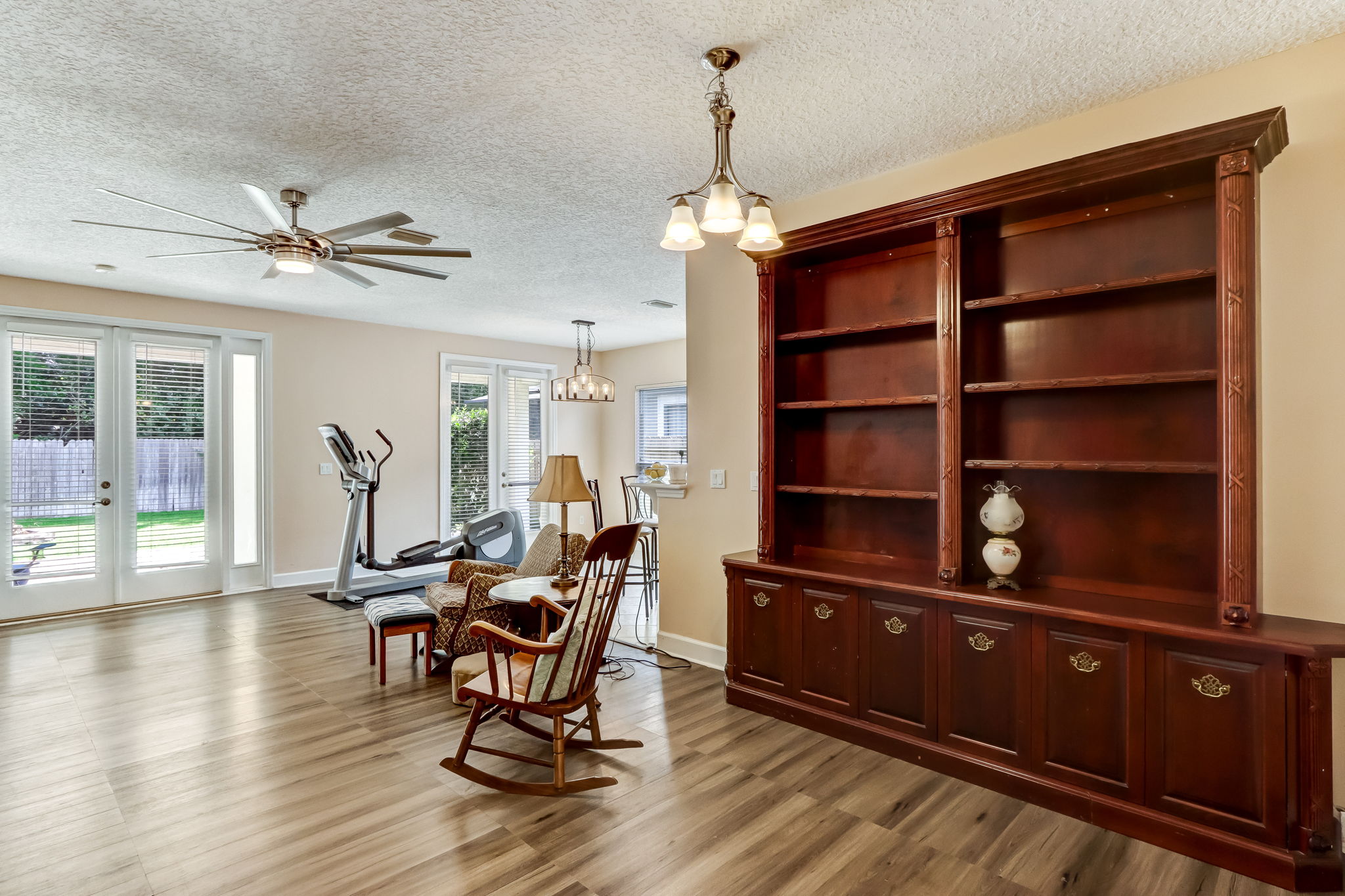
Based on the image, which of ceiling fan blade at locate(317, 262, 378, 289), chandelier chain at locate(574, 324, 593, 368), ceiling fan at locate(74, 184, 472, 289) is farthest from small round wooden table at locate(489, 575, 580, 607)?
chandelier chain at locate(574, 324, 593, 368)

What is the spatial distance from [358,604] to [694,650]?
10.9 ft

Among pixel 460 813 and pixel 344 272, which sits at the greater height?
pixel 344 272

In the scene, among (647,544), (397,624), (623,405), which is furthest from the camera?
(623,405)

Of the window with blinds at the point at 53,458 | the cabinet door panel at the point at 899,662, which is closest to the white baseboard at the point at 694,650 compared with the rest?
the cabinet door panel at the point at 899,662

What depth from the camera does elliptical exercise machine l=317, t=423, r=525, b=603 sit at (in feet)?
19.8

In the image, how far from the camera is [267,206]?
9.36 feet

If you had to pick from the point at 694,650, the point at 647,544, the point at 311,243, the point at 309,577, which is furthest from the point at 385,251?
the point at 309,577

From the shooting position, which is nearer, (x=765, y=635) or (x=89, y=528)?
(x=765, y=635)

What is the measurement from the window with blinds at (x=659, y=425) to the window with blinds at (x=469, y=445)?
1866 mm

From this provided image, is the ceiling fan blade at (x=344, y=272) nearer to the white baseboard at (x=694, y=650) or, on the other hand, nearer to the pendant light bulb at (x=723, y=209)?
the pendant light bulb at (x=723, y=209)

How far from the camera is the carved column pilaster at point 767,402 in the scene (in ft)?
11.5

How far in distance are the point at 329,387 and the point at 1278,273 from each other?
713 cm

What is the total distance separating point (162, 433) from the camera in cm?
583

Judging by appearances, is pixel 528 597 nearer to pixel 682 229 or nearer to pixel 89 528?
pixel 682 229
